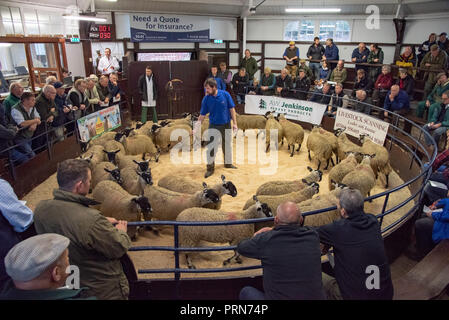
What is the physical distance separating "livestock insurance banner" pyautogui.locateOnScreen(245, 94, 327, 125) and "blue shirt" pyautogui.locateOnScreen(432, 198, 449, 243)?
715cm

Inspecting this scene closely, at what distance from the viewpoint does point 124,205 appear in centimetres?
511

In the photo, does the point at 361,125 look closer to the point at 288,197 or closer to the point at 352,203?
the point at 288,197

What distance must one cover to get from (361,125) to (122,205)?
710cm

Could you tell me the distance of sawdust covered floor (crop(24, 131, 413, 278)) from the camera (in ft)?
15.4

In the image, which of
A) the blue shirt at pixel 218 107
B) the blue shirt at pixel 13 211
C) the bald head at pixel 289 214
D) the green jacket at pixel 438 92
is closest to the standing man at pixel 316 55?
the green jacket at pixel 438 92

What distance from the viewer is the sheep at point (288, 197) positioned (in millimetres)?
5121

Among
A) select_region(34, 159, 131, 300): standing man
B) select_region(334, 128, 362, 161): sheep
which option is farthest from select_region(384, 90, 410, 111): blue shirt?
select_region(34, 159, 131, 300): standing man

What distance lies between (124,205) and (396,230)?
3923mm

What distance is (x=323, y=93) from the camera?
11570mm

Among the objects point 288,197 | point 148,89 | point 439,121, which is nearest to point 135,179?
point 288,197

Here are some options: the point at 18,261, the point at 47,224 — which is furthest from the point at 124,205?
the point at 18,261

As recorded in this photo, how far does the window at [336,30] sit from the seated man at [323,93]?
6914 mm

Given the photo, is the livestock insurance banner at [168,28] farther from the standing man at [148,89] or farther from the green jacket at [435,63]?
the green jacket at [435,63]

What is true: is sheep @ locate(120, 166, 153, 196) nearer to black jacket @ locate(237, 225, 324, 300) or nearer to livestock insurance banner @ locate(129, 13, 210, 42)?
black jacket @ locate(237, 225, 324, 300)
